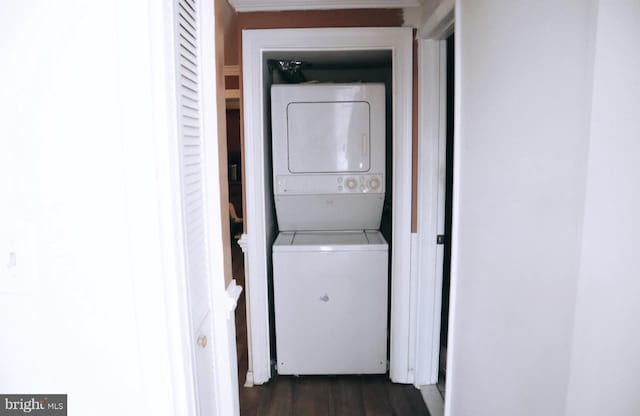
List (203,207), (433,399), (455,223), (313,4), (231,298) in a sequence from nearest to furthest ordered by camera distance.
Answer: (203,207), (231,298), (455,223), (313,4), (433,399)

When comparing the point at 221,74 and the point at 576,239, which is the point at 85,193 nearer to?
the point at 221,74

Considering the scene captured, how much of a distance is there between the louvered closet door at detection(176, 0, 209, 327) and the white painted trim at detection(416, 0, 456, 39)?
1081 millimetres

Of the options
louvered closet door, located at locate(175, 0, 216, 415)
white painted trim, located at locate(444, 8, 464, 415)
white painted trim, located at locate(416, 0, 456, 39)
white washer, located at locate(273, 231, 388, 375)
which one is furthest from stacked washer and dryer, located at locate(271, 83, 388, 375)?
louvered closet door, located at locate(175, 0, 216, 415)

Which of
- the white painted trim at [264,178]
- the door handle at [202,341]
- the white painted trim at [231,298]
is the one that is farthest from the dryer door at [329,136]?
the door handle at [202,341]

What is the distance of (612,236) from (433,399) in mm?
1808

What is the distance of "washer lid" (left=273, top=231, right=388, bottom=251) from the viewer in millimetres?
2305

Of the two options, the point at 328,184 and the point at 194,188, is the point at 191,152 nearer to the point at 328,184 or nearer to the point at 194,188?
the point at 194,188

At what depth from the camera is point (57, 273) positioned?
75cm

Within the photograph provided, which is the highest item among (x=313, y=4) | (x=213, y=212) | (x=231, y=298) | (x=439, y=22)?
(x=313, y=4)

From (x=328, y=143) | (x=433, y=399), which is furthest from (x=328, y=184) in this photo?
(x=433, y=399)

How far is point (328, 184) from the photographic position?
2.40m

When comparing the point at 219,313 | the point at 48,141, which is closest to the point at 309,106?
the point at 219,313

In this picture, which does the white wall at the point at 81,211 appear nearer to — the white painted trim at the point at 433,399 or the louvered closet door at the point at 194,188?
the louvered closet door at the point at 194,188

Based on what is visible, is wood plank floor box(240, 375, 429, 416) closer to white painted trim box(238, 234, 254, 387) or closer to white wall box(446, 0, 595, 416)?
white painted trim box(238, 234, 254, 387)
